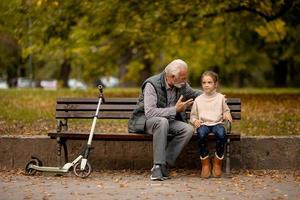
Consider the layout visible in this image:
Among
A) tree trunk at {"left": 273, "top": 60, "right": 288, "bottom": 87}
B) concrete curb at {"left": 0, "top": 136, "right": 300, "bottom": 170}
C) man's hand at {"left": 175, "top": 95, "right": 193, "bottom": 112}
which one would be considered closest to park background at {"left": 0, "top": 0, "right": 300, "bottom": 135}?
concrete curb at {"left": 0, "top": 136, "right": 300, "bottom": 170}

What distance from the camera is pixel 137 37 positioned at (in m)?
18.8

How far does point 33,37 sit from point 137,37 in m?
2.88

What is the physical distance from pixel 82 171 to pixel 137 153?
997mm

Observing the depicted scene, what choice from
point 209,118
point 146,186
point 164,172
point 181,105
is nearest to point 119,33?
point 209,118

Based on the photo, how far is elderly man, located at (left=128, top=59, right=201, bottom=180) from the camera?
25.9 feet

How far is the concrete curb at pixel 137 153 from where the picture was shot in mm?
8641

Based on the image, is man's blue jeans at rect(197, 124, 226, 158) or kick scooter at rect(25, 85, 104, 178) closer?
kick scooter at rect(25, 85, 104, 178)

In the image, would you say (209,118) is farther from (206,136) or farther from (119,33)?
(119,33)

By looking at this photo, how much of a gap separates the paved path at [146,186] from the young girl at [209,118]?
8.8 inches

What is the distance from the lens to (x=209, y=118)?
8.15m

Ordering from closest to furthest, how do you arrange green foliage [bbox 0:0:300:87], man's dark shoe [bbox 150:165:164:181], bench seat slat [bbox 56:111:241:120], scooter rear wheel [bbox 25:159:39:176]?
man's dark shoe [bbox 150:165:164:181] → scooter rear wheel [bbox 25:159:39:176] → bench seat slat [bbox 56:111:241:120] → green foliage [bbox 0:0:300:87]

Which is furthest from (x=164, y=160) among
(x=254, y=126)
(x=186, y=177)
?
(x=254, y=126)

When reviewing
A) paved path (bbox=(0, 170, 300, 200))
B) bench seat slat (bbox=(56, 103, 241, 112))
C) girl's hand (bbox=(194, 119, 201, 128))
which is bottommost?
paved path (bbox=(0, 170, 300, 200))

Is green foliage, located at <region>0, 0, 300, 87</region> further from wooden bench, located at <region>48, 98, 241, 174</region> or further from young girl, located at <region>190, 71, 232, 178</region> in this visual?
young girl, located at <region>190, 71, 232, 178</region>
